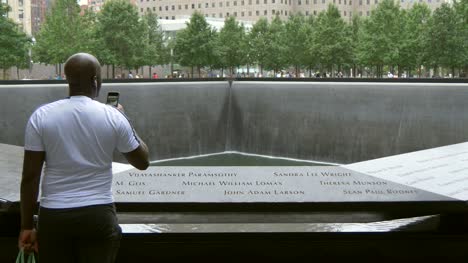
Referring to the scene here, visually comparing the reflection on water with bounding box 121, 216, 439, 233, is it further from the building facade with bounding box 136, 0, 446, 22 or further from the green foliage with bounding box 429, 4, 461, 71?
the building facade with bounding box 136, 0, 446, 22

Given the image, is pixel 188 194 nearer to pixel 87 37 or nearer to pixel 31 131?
pixel 31 131

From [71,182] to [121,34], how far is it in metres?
41.8

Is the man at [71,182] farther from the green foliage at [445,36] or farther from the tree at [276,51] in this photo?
the tree at [276,51]

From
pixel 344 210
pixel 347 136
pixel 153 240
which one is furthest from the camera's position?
pixel 347 136

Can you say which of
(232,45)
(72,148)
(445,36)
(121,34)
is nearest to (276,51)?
(232,45)

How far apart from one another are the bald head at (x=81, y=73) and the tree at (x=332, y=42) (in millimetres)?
43324

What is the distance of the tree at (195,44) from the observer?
4881cm

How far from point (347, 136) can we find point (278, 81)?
3.26m

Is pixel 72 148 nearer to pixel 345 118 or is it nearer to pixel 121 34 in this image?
pixel 345 118

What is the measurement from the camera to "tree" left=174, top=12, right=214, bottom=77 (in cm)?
4881

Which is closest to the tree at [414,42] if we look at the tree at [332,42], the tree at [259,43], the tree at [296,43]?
the tree at [332,42]

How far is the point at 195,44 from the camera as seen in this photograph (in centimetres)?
4881

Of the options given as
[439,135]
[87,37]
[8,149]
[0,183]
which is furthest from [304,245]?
[87,37]

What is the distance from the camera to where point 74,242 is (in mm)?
2510
